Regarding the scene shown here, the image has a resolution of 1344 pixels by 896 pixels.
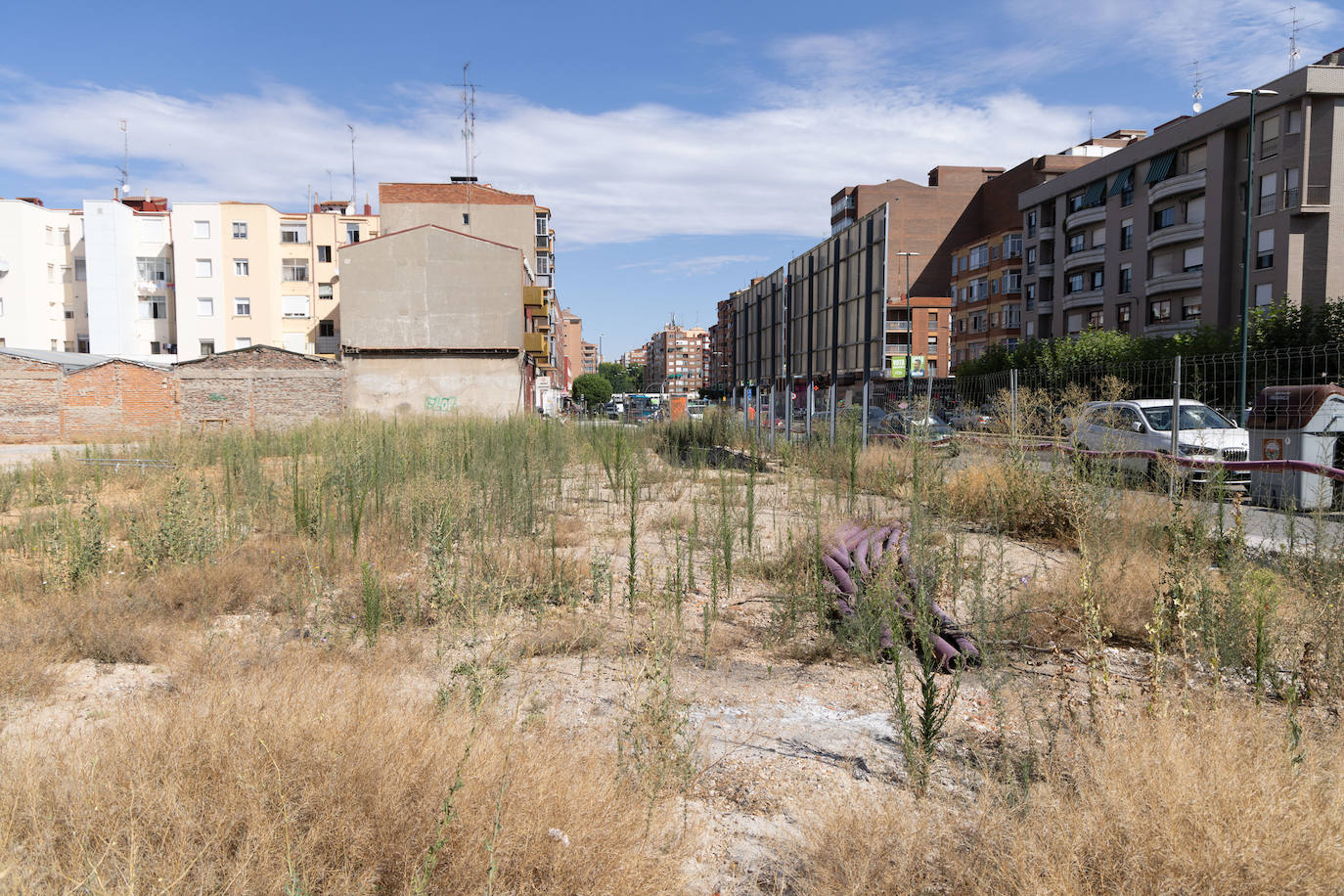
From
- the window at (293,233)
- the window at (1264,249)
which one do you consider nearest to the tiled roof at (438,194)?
the window at (293,233)

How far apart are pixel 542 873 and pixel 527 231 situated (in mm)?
56847

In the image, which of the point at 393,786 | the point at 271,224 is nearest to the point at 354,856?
the point at 393,786

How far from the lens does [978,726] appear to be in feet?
12.6

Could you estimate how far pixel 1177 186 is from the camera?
43.8m

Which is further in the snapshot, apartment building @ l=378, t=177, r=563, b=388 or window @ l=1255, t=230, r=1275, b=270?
apartment building @ l=378, t=177, r=563, b=388

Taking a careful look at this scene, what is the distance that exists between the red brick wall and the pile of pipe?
34.9 m

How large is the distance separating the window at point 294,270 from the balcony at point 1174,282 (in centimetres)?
5415

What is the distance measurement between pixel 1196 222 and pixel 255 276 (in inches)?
2274

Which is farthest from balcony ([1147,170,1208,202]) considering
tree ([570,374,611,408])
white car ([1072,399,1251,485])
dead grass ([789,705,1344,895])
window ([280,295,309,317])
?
tree ([570,374,611,408])

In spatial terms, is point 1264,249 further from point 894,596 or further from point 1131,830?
point 1131,830

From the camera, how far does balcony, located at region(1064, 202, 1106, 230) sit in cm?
5138

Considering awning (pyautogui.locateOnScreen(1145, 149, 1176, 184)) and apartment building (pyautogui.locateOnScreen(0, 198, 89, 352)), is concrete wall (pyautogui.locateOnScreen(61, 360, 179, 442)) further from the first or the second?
awning (pyautogui.locateOnScreen(1145, 149, 1176, 184))

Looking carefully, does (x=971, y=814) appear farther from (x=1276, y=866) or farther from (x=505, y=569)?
(x=505, y=569)

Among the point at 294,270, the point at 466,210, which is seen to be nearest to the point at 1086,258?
the point at 466,210
